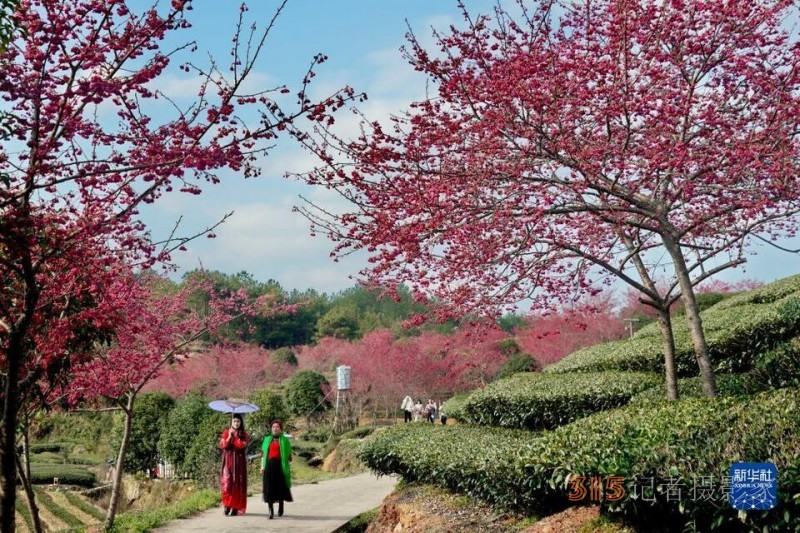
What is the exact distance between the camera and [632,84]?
22.8ft

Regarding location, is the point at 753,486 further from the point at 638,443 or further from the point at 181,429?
the point at 181,429

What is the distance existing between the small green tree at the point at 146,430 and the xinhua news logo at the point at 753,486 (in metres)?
17.7

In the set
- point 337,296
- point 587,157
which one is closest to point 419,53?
point 587,157

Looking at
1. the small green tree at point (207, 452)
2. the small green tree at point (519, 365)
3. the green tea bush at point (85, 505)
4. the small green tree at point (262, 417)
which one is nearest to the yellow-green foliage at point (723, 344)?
the small green tree at point (262, 417)

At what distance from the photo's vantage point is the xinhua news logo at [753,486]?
4438mm

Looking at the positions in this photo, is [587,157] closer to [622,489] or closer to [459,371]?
[622,489]

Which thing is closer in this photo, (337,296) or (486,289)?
(486,289)

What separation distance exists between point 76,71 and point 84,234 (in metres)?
1.10

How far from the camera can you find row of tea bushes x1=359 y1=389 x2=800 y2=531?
186 inches

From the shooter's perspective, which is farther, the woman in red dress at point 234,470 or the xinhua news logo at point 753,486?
the woman in red dress at point 234,470

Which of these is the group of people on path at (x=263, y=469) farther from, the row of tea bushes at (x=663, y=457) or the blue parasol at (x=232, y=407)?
the row of tea bushes at (x=663, y=457)

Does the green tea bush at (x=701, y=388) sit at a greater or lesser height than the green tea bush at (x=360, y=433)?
greater

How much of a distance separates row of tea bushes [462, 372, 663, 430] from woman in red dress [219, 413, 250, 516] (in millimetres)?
3702

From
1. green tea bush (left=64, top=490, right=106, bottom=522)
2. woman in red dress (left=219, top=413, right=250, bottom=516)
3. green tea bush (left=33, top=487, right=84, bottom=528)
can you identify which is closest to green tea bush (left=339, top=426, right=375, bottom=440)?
green tea bush (left=64, top=490, right=106, bottom=522)
